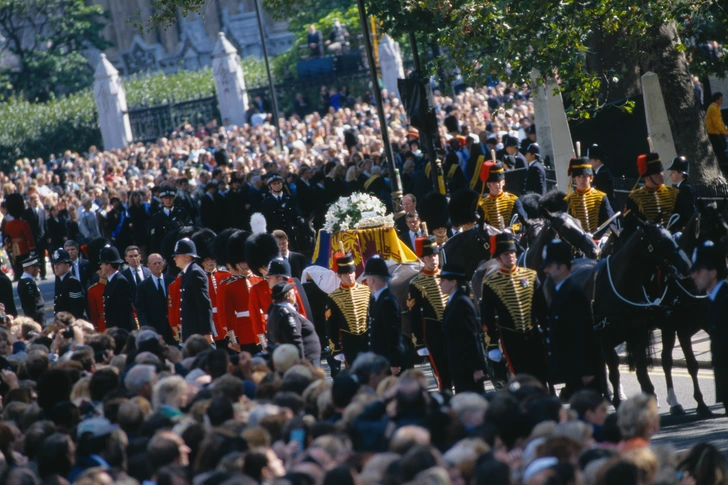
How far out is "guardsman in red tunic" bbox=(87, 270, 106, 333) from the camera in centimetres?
1617

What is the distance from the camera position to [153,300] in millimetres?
15281

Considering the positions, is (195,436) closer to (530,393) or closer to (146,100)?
(530,393)

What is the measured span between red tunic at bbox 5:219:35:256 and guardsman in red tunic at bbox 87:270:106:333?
395 inches

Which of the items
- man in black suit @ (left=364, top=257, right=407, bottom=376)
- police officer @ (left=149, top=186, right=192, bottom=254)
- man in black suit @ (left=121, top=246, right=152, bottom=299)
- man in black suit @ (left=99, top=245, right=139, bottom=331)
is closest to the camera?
man in black suit @ (left=364, top=257, right=407, bottom=376)

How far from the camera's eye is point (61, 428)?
8320 mm

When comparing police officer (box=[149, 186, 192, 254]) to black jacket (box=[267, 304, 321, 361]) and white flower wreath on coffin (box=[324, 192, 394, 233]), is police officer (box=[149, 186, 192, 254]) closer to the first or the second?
white flower wreath on coffin (box=[324, 192, 394, 233])

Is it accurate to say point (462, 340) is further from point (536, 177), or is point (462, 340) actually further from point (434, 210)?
point (536, 177)

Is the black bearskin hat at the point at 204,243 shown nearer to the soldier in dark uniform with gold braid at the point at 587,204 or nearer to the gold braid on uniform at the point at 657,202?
the soldier in dark uniform with gold braid at the point at 587,204

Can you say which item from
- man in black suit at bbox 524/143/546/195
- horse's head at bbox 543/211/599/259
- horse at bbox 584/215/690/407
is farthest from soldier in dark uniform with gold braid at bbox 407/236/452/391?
man in black suit at bbox 524/143/546/195

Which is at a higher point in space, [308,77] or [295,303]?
[308,77]

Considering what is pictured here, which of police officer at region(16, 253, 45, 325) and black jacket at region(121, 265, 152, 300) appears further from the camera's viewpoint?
police officer at region(16, 253, 45, 325)

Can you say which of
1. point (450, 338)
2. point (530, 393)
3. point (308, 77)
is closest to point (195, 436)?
point (530, 393)

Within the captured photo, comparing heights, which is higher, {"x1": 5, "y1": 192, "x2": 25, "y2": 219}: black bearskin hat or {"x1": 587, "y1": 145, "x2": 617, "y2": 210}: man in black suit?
{"x1": 5, "y1": 192, "x2": 25, "y2": 219}: black bearskin hat

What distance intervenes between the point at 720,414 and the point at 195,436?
18.7ft
